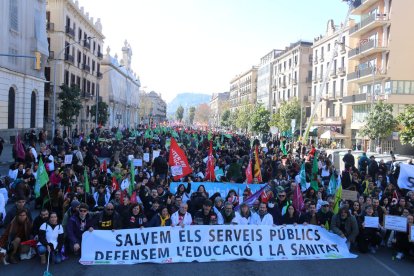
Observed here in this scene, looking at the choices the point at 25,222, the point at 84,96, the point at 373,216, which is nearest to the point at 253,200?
the point at 373,216

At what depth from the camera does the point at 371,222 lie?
996cm

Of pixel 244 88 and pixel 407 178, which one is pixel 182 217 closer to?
pixel 407 178

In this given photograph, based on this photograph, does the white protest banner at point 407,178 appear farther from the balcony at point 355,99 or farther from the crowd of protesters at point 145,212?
the balcony at point 355,99

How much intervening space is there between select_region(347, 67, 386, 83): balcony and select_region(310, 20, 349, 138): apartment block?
10.1 ft

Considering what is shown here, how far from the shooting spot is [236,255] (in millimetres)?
9062

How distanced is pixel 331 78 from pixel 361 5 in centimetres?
1206

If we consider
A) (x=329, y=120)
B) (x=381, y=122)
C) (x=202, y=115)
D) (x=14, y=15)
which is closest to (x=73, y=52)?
(x=14, y=15)

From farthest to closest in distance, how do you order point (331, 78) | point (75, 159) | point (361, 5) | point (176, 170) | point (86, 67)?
point (86, 67) < point (331, 78) < point (361, 5) < point (75, 159) < point (176, 170)

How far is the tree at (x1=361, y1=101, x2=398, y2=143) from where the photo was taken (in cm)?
3459

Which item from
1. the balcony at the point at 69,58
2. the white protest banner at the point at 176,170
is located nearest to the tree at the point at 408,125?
the white protest banner at the point at 176,170

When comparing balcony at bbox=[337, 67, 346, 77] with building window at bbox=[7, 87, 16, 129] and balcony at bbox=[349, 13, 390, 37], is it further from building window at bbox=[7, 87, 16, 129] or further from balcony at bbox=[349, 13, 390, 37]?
building window at bbox=[7, 87, 16, 129]

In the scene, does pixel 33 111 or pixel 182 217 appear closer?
pixel 182 217

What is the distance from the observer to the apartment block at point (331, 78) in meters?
50.7

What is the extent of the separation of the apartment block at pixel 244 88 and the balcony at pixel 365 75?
150 feet
